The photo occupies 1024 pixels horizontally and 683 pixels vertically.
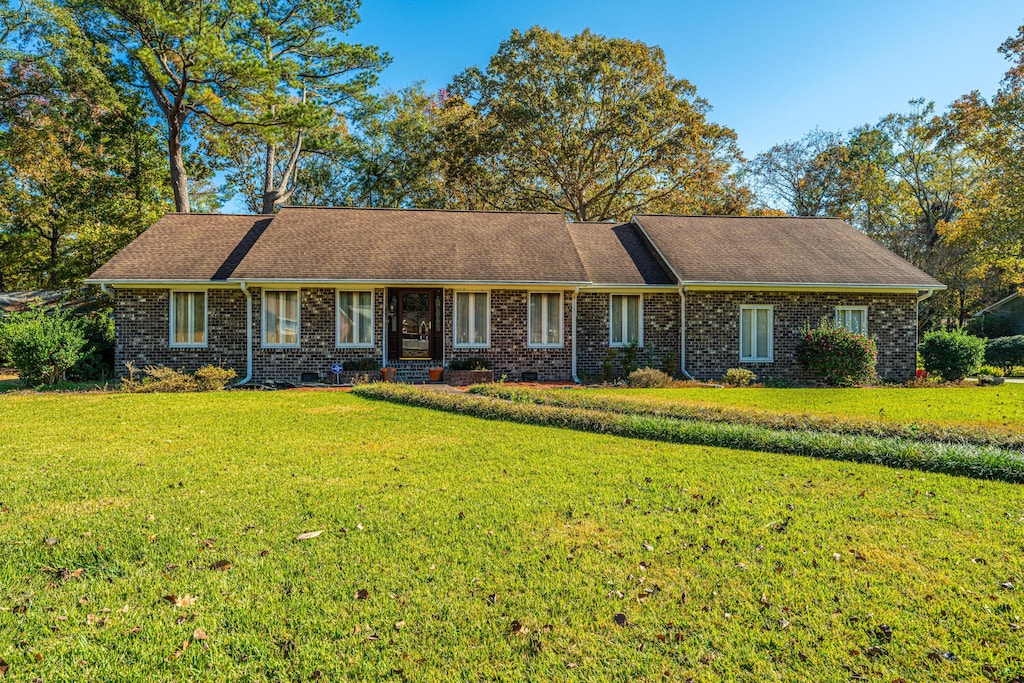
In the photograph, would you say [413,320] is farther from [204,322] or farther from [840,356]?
[840,356]

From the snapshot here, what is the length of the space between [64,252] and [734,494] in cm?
3299

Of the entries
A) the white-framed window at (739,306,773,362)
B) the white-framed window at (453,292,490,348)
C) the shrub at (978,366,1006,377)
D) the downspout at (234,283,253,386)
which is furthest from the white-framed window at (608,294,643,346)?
the shrub at (978,366,1006,377)

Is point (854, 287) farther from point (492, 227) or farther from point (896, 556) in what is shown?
point (896, 556)

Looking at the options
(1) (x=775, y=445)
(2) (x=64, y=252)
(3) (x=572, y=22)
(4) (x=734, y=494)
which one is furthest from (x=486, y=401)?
(2) (x=64, y=252)

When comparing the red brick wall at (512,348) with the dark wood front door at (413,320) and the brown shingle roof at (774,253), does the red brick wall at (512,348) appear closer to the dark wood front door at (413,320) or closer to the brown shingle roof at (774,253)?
the dark wood front door at (413,320)

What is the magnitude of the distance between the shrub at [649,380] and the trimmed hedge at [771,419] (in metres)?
2.73

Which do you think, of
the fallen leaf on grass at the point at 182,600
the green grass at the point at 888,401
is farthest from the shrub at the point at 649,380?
the fallen leaf on grass at the point at 182,600

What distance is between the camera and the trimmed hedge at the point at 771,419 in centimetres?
750

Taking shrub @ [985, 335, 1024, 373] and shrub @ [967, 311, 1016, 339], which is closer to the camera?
shrub @ [985, 335, 1024, 373]

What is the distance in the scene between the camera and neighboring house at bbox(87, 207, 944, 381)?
50.5 feet

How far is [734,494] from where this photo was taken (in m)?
5.31

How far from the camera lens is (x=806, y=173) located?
3578cm

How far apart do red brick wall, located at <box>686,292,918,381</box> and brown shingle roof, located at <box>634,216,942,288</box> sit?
563 millimetres

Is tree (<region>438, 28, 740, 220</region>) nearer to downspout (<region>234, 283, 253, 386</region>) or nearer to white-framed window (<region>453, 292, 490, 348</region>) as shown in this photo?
white-framed window (<region>453, 292, 490, 348</region>)
